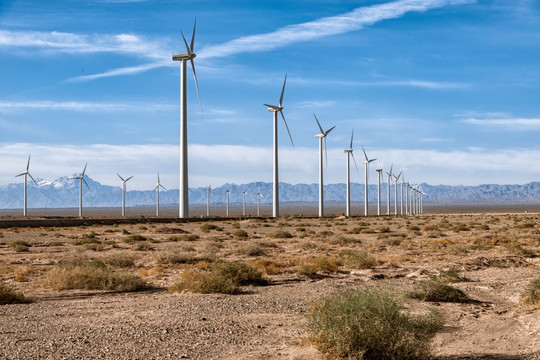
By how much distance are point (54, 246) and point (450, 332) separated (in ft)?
119

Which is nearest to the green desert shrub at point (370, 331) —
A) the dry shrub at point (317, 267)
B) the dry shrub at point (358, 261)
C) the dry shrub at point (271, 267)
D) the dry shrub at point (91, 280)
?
the dry shrub at point (91, 280)

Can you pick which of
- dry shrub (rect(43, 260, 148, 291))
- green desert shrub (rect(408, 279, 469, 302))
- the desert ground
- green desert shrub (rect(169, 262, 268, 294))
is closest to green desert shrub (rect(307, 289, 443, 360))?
the desert ground

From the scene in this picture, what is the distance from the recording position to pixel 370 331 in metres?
11.2

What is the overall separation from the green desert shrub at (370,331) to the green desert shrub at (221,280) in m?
9.16

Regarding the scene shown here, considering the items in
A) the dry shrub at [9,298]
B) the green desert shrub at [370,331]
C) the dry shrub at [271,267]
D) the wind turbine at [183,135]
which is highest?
the wind turbine at [183,135]

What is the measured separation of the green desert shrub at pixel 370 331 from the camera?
11.1m

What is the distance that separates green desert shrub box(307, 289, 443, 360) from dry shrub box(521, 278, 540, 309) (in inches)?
242

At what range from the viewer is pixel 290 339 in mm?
13625

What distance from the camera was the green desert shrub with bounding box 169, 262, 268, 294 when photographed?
20.7m

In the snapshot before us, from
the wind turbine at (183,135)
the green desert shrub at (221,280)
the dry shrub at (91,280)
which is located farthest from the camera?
the wind turbine at (183,135)

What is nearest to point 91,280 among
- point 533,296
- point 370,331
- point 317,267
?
point 317,267

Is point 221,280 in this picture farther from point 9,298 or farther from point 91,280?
point 9,298

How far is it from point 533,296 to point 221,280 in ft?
33.4

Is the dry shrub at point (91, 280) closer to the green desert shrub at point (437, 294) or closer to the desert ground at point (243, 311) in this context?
the desert ground at point (243, 311)
